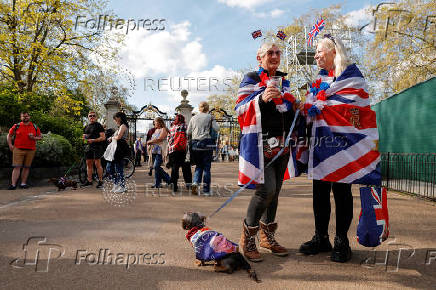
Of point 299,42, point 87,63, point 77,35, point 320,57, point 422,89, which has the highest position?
point 299,42

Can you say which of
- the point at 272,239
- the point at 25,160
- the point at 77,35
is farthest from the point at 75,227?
the point at 77,35

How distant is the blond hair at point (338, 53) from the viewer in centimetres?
300

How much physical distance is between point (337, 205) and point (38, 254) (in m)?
2.89

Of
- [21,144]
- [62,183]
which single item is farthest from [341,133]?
[21,144]

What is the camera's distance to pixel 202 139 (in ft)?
22.9

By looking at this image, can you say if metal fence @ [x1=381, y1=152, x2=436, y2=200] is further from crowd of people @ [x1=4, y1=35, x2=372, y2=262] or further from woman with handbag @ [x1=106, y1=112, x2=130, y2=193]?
woman with handbag @ [x1=106, y1=112, x2=130, y2=193]

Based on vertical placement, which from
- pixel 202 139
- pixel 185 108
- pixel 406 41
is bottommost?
pixel 202 139

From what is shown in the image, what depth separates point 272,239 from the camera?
3.28 m

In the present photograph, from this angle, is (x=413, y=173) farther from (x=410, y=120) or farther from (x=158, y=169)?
(x=158, y=169)

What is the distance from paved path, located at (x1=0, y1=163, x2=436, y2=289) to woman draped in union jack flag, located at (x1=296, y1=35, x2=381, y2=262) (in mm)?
459

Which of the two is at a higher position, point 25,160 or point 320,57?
point 320,57

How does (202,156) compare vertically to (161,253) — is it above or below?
above

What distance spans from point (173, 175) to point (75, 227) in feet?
10.9

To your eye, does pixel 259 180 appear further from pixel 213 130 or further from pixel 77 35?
pixel 77 35
